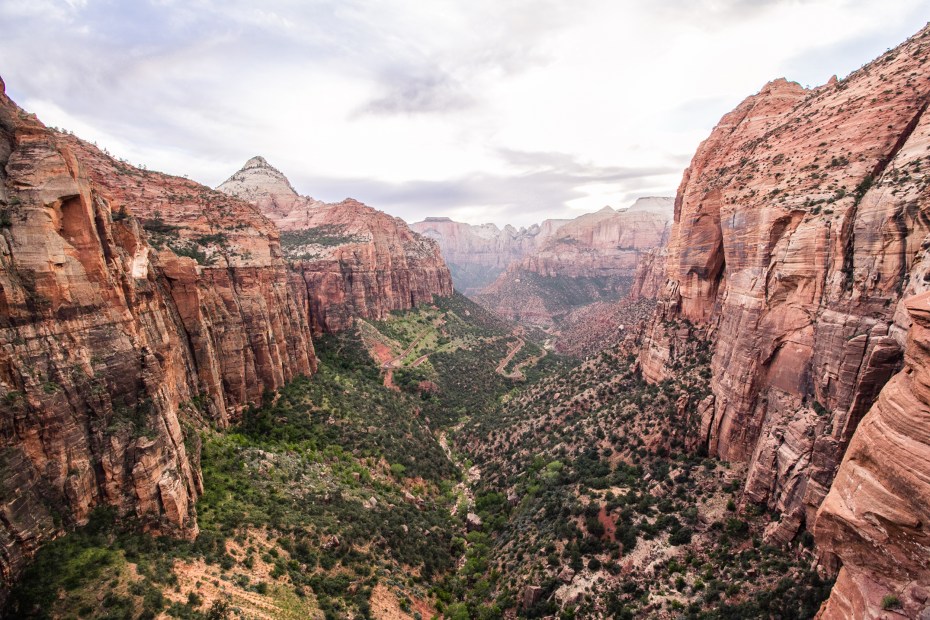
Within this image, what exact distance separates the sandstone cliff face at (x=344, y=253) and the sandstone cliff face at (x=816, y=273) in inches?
2583

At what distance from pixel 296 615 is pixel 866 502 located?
2703 centimetres

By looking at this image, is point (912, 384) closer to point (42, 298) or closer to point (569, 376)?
point (42, 298)

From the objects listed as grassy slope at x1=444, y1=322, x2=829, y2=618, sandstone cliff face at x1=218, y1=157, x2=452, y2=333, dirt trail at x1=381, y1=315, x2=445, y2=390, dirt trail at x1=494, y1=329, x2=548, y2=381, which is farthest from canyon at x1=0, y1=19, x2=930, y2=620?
dirt trail at x1=494, y1=329, x2=548, y2=381

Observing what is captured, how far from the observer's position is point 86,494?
18.8 meters

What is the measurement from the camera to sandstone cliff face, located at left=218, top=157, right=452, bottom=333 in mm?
78125

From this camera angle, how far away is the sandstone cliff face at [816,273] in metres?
20.1

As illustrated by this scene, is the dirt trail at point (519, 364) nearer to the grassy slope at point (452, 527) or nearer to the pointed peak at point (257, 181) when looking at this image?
the grassy slope at point (452, 527)

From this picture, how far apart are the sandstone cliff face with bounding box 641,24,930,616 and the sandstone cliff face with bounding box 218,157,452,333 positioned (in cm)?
6561

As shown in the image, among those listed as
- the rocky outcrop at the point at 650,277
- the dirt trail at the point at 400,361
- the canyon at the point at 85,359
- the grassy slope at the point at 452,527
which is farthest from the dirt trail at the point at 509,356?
the canyon at the point at 85,359

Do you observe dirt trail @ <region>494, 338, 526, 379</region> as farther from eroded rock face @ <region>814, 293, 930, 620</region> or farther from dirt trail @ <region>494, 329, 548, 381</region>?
eroded rock face @ <region>814, 293, 930, 620</region>

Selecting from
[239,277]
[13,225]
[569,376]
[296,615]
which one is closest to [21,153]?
[13,225]

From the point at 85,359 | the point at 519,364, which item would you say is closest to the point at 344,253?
the point at 519,364

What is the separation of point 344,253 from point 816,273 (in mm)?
79550

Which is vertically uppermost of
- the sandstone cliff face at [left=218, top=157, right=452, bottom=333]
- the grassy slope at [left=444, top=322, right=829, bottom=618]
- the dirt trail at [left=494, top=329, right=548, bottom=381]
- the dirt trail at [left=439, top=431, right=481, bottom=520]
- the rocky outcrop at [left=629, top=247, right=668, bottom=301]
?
the sandstone cliff face at [left=218, top=157, right=452, bottom=333]
